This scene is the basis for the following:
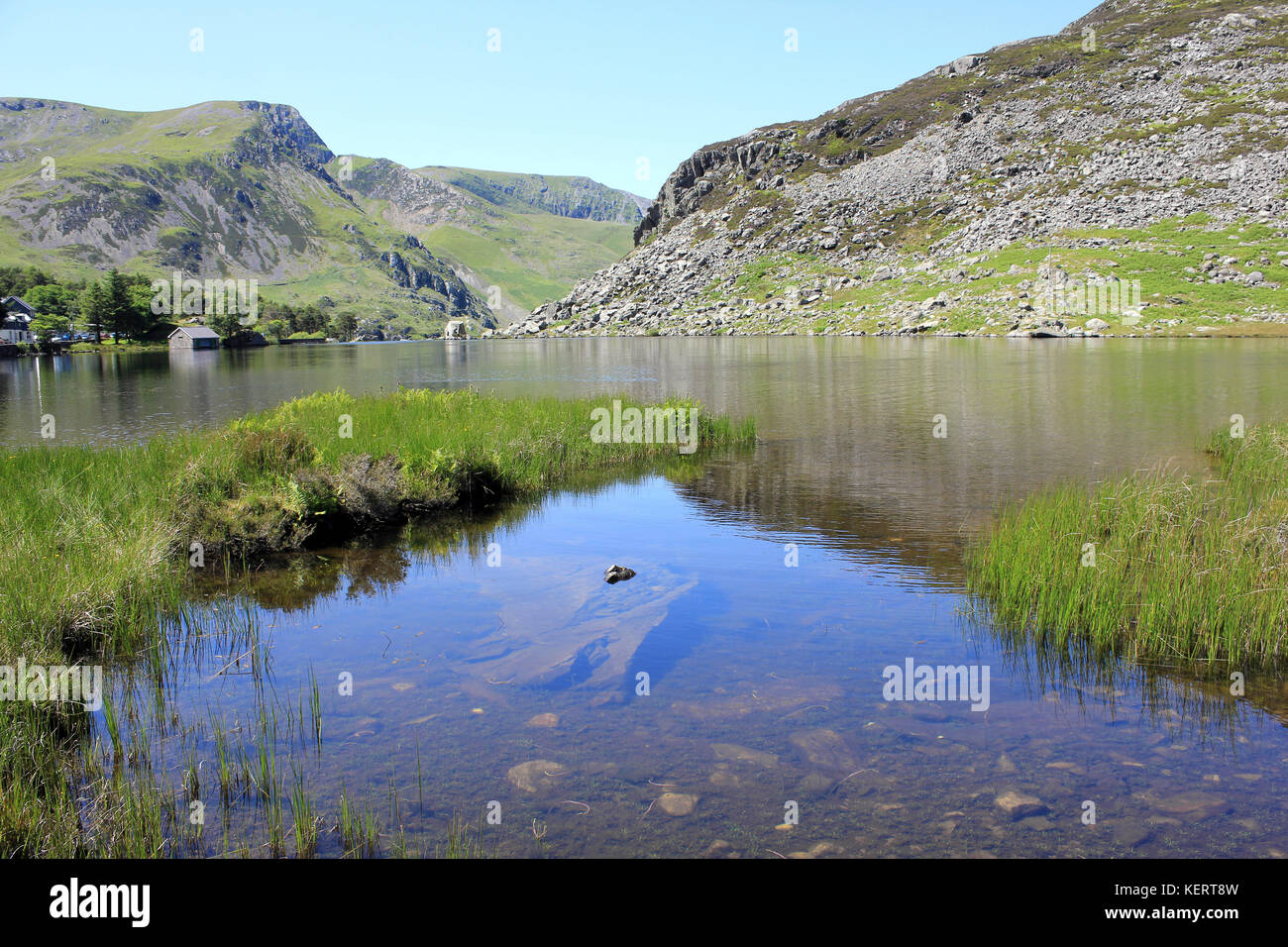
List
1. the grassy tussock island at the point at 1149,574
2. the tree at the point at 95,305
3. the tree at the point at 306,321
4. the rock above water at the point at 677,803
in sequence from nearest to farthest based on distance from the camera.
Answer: the rock above water at the point at 677,803 < the grassy tussock island at the point at 1149,574 < the tree at the point at 95,305 < the tree at the point at 306,321

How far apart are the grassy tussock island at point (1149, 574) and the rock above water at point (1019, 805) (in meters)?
4.13

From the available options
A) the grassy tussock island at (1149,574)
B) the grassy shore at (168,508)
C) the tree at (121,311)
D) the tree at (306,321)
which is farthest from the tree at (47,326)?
the grassy tussock island at (1149,574)

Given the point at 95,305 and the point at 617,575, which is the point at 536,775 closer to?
the point at 617,575

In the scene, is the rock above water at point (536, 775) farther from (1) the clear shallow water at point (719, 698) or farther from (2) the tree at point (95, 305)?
(2) the tree at point (95, 305)

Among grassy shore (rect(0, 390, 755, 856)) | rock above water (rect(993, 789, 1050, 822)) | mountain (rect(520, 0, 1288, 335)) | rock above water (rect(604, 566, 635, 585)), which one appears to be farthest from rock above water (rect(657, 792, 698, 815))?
mountain (rect(520, 0, 1288, 335))

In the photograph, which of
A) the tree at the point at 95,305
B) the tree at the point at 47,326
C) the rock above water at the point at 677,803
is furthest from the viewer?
the tree at the point at 95,305

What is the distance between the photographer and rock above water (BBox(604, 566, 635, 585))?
46.7ft

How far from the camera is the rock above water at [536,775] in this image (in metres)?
7.47

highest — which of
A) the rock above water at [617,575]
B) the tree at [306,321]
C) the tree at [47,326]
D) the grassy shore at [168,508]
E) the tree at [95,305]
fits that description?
the tree at [306,321]

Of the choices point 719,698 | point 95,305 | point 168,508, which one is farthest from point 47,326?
point 719,698

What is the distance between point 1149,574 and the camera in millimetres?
11148

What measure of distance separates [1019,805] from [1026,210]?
145m
